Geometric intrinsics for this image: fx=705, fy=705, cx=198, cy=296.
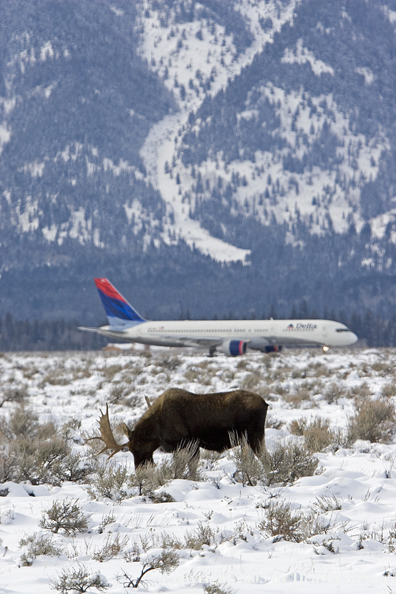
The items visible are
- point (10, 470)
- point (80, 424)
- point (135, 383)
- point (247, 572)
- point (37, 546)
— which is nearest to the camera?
point (247, 572)

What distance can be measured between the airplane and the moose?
35.0 metres

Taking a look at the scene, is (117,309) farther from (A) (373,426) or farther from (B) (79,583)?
(B) (79,583)

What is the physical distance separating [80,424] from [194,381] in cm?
962

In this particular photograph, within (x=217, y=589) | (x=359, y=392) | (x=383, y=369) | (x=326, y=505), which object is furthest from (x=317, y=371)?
(x=217, y=589)

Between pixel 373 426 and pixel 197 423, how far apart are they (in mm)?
3893

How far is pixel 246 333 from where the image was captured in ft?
153

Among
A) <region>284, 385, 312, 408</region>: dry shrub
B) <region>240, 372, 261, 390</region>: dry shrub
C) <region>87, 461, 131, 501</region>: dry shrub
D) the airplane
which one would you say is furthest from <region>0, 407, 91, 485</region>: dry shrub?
the airplane

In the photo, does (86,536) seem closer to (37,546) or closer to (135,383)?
(37,546)

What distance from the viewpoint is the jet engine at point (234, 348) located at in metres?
43.2

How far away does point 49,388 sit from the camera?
21.8m

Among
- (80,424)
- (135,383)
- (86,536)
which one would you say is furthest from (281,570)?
(135,383)

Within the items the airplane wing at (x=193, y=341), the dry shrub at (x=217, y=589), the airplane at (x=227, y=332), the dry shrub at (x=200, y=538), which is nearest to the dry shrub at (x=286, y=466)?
the dry shrub at (x=200, y=538)

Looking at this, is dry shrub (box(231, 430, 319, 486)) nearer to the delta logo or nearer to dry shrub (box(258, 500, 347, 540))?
dry shrub (box(258, 500, 347, 540))

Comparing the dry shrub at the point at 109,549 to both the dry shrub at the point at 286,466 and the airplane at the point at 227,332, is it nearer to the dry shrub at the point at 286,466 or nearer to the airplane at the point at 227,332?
Result: the dry shrub at the point at 286,466
